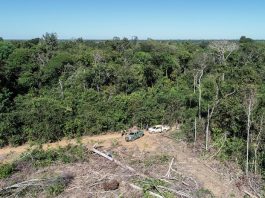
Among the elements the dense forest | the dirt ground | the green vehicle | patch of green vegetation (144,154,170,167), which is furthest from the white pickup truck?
patch of green vegetation (144,154,170,167)

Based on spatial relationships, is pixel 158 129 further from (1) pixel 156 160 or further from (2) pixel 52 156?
(2) pixel 52 156

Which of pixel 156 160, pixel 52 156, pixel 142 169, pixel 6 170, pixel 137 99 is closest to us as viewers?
pixel 6 170

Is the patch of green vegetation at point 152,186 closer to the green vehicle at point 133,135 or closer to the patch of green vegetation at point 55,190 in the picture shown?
the patch of green vegetation at point 55,190

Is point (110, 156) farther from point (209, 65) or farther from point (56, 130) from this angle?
point (209, 65)

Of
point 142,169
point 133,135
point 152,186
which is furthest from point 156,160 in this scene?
point 133,135

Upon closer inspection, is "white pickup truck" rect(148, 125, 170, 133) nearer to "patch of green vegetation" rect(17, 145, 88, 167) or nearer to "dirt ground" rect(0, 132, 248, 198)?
"dirt ground" rect(0, 132, 248, 198)

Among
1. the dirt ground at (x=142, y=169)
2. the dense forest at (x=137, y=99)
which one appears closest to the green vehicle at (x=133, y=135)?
the dirt ground at (x=142, y=169)

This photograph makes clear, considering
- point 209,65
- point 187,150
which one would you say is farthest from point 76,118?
point 209,65
